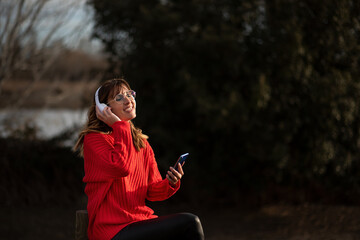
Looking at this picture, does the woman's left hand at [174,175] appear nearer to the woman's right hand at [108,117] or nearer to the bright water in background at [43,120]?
the woman's right hand at [108,117]

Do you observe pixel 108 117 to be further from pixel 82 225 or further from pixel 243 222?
pixel 243 222

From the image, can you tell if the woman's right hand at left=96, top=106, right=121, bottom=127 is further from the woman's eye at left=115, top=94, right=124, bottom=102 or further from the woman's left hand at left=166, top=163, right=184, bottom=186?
the woman's left hand at left=166, top=163, right=184, bottom=186

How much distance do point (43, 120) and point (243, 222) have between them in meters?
4.19

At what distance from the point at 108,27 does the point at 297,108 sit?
3.29 metres

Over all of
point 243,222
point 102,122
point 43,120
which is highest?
point 102,122

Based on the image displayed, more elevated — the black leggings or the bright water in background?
the black leggings

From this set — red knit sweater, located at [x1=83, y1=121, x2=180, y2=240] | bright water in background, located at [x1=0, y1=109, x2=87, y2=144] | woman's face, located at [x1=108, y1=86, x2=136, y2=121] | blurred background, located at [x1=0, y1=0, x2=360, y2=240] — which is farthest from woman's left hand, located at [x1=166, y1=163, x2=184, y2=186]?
bright water in background, located at [x1=0, y1=109, x2=87, y2=144]

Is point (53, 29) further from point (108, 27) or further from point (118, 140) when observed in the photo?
point (118, 140)

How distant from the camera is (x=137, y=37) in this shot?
21.4 ft

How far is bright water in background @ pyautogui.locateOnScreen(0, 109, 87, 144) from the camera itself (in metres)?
7.49

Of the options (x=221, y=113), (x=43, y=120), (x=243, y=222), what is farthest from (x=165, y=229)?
(x=43, y=120)

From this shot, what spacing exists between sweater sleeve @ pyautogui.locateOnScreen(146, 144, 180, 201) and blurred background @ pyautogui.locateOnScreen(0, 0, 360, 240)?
3051mm

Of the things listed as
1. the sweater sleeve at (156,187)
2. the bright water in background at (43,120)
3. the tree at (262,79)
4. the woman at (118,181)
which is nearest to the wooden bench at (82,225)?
the woman at (118,181)

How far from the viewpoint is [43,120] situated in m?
8.12
